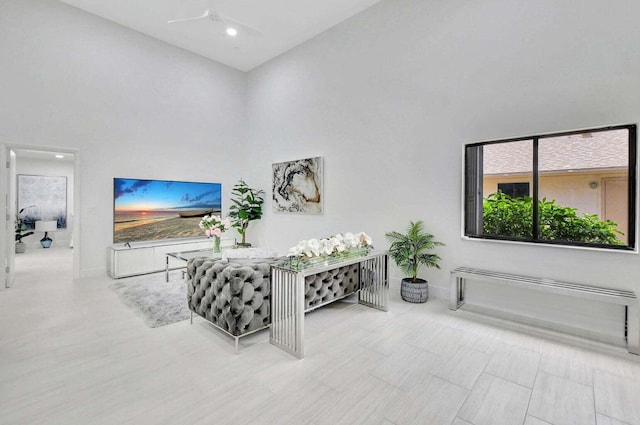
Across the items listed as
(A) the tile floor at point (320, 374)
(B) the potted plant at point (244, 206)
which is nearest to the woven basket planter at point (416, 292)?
(A) the tile floor at point (320, 374)

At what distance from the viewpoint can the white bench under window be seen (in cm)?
265

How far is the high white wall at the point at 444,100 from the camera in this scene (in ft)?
9.97

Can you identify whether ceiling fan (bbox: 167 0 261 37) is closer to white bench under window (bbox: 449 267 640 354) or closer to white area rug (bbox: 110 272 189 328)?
white area rug (bbox: 110 272 189 328)

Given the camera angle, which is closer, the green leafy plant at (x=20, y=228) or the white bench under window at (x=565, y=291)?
the white bench under window at (x=565, y=291)

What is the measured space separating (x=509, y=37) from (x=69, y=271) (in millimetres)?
8031

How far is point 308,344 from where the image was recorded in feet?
9.27

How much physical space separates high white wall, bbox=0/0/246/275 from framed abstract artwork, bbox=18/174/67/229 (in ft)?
16.0

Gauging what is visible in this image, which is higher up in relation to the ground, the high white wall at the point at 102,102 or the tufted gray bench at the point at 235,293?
the high white wall at the point at 102,102

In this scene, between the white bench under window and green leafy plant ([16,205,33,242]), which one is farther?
green leafy plant ([16,205,33,242])

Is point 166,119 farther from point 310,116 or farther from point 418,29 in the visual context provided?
point 418,29

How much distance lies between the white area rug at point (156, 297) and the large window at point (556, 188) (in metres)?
3.89

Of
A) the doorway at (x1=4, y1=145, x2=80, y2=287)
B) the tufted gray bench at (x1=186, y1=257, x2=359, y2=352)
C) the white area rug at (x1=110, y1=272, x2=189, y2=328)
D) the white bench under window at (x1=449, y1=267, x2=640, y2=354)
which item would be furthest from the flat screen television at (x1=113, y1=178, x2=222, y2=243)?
the white bench under window at (x1=449, y1=267, x2=640, y2=354)

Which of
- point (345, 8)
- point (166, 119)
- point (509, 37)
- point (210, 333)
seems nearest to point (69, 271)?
point (166, 119)

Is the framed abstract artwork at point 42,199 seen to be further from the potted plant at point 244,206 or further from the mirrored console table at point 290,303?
the mirrored console table at point 290,303
